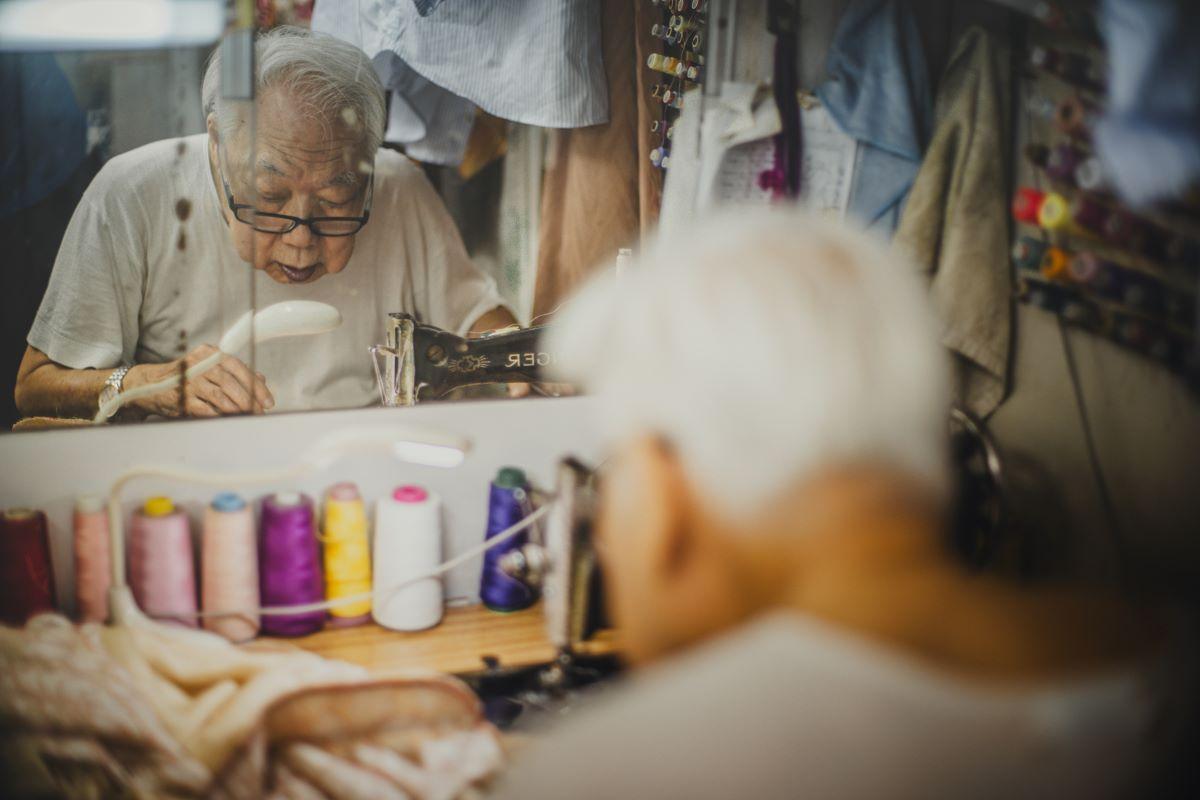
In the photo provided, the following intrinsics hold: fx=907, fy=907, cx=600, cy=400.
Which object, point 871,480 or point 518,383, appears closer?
point 871,480

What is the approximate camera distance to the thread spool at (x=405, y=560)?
152cm

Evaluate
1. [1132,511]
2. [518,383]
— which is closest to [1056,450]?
[1132,511]

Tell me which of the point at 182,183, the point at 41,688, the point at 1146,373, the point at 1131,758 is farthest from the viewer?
the point at 182,183

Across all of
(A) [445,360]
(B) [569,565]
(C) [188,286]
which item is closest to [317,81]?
(C) [188,286]

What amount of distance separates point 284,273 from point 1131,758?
5.18 ft

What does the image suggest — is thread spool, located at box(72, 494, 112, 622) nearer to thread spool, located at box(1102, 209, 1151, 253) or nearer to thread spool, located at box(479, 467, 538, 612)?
thread spool, located at box(479, 467, 538, 612)

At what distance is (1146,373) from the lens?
1413 mm

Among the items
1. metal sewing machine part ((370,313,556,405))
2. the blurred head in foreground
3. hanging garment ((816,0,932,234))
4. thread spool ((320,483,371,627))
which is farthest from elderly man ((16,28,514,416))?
the blurred head in foreground

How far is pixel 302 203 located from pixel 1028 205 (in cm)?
134

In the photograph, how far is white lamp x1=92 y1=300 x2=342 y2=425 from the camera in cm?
151

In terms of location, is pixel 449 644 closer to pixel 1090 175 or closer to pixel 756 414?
pixel 756 414

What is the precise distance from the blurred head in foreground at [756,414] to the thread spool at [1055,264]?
2.75 ft

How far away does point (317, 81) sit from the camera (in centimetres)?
176

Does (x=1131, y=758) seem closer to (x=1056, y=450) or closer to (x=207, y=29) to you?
(x=1056, y=450)
